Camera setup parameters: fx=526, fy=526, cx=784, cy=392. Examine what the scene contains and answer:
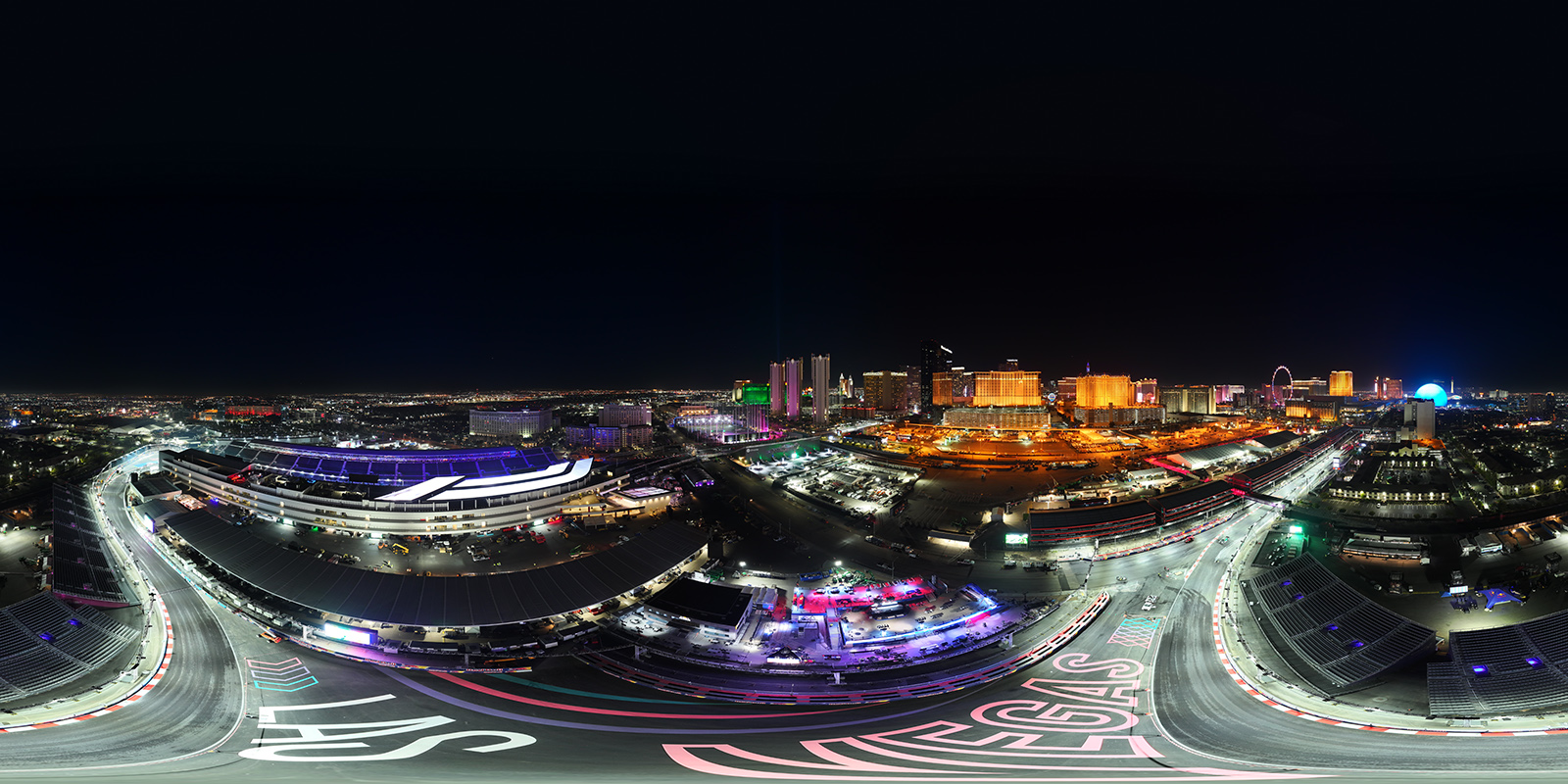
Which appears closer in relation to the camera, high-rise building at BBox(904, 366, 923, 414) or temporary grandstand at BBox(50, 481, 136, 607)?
temporary grandstand at BBox(50, 481, 136, 607)

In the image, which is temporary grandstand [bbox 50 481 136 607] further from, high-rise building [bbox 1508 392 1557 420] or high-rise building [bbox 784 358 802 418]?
high-rise building [bbox 1508 392 1557 420]

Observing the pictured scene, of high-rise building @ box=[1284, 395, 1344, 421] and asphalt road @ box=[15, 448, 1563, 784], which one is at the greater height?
high-rise building @ box=[1284, 395, 1344, 421]

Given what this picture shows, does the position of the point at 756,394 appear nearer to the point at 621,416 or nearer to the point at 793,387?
the point at 793,387

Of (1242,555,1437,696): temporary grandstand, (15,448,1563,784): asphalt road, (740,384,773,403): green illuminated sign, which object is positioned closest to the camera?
(15,448,1563,784): asphalt road

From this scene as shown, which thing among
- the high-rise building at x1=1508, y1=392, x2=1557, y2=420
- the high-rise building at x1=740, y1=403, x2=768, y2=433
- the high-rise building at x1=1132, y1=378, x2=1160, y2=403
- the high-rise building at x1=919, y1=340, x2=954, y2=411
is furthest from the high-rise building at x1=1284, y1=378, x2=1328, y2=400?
the high-rise building at x1=740, y1=403, x2=768, y2=433

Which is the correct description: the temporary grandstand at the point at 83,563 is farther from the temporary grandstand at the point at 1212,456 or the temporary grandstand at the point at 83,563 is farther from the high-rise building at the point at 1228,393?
the high-rise building at the point at 1228,393

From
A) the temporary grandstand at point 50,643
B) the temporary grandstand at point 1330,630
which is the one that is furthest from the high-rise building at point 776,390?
the temporary grandstand at point 50,643

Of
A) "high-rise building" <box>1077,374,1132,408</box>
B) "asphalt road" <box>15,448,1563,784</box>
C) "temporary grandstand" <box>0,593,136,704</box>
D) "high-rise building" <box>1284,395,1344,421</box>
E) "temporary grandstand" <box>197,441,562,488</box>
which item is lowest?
"asphalt road" <box>15,448,1563,784</box>
